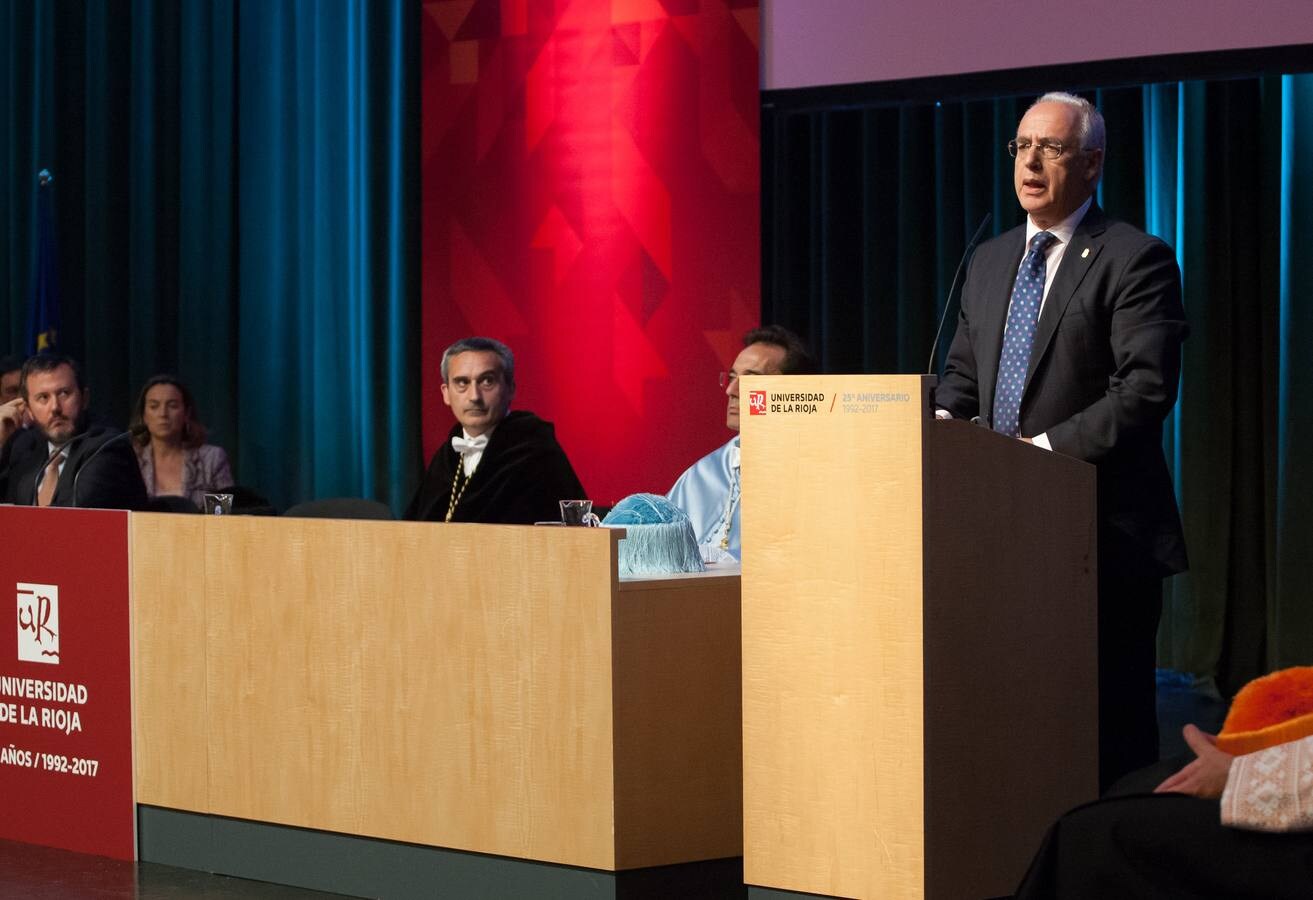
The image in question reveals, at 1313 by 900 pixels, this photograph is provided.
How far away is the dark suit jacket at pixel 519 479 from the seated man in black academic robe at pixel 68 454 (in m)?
0.80

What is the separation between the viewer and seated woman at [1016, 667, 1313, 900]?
2006mm

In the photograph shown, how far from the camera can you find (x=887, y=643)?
100 inches

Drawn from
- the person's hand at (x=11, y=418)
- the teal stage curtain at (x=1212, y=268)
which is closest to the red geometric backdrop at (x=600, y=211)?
the teal stage curtain at (x=1212, y=268)

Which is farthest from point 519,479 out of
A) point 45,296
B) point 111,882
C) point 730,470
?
point 45,296

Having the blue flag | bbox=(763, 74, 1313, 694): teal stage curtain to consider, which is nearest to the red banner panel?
bbox=(763, 74, 1313, 694): teal stage curtain

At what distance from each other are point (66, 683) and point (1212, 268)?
4.01 metres

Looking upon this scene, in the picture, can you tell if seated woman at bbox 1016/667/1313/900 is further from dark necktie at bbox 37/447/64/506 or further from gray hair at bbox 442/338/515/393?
dark necktie at bbox 37/447/64/506

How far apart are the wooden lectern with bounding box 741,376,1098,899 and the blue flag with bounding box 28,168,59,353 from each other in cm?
541

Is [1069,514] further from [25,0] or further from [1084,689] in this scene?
[25,0]

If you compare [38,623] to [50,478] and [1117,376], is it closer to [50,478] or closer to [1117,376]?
[50,478]

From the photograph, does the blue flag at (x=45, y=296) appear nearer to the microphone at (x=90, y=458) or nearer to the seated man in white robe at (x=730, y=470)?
the microphone at (x=90, y=458)

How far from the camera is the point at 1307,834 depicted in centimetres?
201

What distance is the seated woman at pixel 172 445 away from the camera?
6.07 meters

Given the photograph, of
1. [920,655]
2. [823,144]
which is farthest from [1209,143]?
[920,655]
